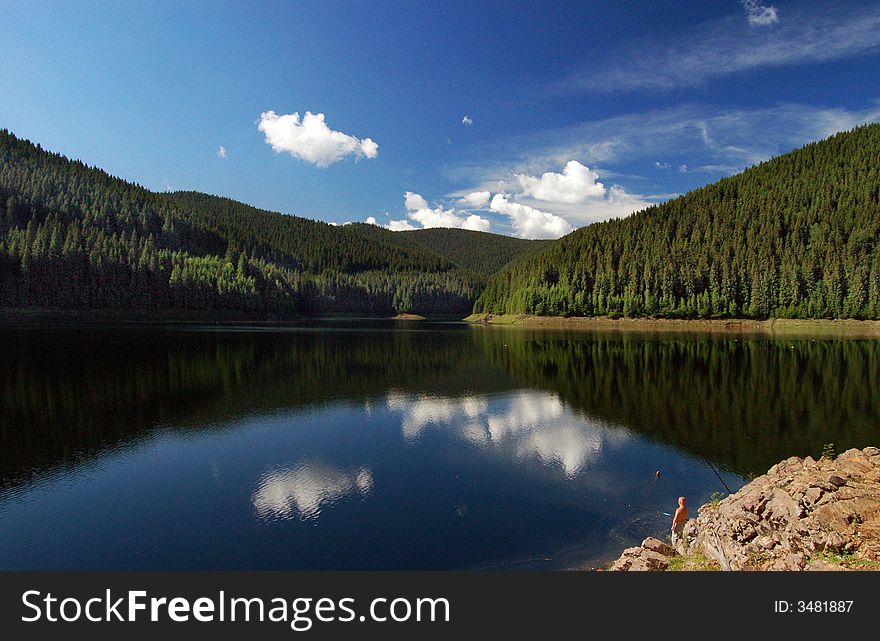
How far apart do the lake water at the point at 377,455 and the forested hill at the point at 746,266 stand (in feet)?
313

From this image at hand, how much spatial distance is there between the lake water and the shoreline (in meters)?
80.6

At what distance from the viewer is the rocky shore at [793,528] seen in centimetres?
1191

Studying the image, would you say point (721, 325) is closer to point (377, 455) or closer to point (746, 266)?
point (746, 266)

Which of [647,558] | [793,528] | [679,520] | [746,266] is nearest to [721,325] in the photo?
[746,266]

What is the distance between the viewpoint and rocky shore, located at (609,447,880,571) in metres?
11.9

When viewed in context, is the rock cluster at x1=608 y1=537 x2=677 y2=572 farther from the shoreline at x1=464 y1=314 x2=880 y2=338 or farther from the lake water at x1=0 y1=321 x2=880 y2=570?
the shoreline at x1=464 y1=314 x2=880 y2=338

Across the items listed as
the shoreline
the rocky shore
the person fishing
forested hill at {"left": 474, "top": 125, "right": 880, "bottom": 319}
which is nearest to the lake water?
the person fishing

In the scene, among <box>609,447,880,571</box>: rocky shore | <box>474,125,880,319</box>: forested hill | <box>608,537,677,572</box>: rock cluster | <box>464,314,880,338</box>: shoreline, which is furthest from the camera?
<box>474,125,880,319</box>: forested hill

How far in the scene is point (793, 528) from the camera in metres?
13.3

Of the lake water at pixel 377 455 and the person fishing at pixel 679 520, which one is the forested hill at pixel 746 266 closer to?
the lake water at pixel 377 455

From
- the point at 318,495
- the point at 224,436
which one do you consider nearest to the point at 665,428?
the point at 318,495

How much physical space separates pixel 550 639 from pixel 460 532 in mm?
8750

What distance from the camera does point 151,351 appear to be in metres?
72.4

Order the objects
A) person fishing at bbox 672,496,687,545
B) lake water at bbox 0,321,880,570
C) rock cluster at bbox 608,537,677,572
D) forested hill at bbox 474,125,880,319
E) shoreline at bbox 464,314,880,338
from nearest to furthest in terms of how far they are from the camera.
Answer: rock cluster at bbox 608,537,677,572 → lake water at bbox 0,321,880,570 → person fishing at bbox 672,496,687,545 → shoreline at bbox 464,314,880,338 → forested hill at bbox 474,125,880,319
